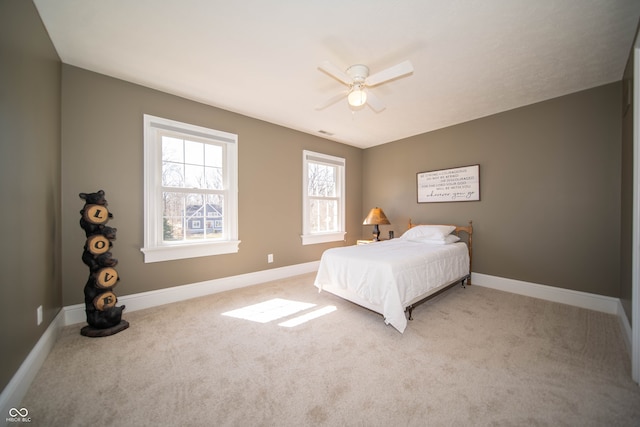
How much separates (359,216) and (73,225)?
4.51 metres

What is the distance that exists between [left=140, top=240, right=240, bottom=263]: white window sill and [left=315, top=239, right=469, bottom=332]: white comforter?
140cm

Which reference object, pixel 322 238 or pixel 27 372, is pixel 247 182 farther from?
pixel 27 372

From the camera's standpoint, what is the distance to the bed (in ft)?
7.51

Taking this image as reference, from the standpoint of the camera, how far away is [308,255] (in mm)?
4414

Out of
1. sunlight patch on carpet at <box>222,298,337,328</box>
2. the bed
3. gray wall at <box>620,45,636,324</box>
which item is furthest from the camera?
sunlight patch on carpet at <box>222,298,337,328</box>

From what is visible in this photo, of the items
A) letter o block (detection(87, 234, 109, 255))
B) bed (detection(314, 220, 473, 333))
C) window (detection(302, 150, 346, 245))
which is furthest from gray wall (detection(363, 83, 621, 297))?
letter o block (detection(87, 234, 109, 255))

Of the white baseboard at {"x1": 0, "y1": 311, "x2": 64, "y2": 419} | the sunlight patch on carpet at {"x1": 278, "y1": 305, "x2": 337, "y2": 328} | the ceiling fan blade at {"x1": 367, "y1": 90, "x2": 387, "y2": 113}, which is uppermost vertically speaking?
the ceiling fan blade at {"x1": 367, "y1": 90, "x2": 387, "y2": 113}

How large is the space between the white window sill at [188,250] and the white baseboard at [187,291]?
0.38 metres

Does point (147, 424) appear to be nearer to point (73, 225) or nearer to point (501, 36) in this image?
point (73, 225)

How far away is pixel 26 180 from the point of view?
1679 millimetres

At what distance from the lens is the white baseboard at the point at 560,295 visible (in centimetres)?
255

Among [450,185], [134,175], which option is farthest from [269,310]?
[450,185]

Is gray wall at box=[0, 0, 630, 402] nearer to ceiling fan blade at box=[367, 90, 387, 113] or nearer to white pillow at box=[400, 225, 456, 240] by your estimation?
white pillow at box=[400, 225, 456, 240]

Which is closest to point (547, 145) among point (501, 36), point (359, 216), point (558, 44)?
point (558, 44)
